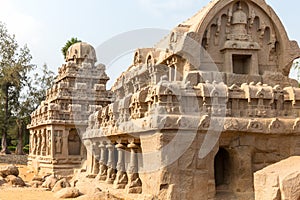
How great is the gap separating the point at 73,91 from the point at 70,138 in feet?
10.3

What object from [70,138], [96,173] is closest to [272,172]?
[96,173]

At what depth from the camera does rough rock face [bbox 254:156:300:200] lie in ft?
21.0

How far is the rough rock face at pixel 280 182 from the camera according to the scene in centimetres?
642

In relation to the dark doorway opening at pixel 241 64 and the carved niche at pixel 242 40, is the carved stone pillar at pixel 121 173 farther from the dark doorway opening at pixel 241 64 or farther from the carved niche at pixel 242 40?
the dark doorway opening at pixel 241 64

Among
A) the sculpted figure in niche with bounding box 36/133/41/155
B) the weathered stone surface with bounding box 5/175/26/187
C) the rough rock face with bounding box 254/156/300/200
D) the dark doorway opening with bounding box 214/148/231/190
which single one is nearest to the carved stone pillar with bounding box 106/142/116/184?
the dark doorway opening with bounding box 214/148/231/190

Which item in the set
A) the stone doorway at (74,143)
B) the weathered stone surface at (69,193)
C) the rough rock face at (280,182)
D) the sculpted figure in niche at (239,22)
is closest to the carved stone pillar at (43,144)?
the stone doorway at (74,143)

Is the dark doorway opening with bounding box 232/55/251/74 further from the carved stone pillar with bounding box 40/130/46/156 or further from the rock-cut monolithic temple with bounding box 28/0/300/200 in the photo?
the carved stone pillar with bounding box 40/130/46/156

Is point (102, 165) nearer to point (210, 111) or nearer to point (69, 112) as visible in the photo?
point (210, 111)

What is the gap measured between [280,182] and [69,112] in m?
19.7

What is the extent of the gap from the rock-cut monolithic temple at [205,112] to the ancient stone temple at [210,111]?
29 millimetres

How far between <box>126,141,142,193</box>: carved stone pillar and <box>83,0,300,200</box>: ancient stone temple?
0.03 meters

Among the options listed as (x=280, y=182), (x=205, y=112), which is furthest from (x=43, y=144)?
(x=280, y=182)

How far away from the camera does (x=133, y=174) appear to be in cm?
1322

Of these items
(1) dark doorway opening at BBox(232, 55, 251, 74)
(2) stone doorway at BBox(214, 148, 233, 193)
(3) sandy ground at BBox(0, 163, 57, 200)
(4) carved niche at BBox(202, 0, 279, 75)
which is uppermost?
(4) carved niche at BBox(202, 0, 279, 75)
